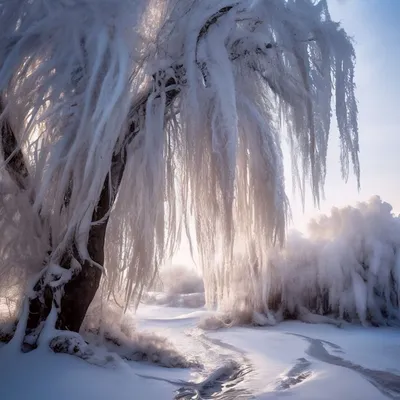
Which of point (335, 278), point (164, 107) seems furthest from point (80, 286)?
point (335, 278)

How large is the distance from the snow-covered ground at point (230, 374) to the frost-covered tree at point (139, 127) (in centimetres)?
41

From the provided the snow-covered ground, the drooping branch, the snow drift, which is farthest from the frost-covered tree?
the snow drift

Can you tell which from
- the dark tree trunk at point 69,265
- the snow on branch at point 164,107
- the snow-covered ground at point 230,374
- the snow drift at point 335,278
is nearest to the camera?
the snow-covered ground at point 230,374

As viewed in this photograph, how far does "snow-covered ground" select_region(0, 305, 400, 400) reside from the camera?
71.7 inches

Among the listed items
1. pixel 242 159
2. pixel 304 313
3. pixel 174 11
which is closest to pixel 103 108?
pixel 174 11

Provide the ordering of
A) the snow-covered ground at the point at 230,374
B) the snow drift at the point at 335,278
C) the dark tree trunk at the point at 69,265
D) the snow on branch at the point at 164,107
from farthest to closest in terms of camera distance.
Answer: the snow drift at the point at 335,278 → the dark tree trunk at the point at 69,265 → the snow on branch at the point at 164,107 → the snow-covered ground at the point at 230,374

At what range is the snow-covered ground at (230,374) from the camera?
1820 millimetres

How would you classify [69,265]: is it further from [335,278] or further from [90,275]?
[335,278]

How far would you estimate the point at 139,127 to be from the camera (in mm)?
2623

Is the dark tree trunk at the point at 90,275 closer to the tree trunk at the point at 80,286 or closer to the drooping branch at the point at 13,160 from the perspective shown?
the tree trunk at the point at 80,286

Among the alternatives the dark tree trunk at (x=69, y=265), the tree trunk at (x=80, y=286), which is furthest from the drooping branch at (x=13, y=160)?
the tree trunk at (x=80, y=286)

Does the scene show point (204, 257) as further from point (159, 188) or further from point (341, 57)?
point (341, 57)

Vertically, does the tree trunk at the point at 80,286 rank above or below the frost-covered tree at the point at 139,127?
below

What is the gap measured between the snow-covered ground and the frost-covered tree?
0.41 meters
